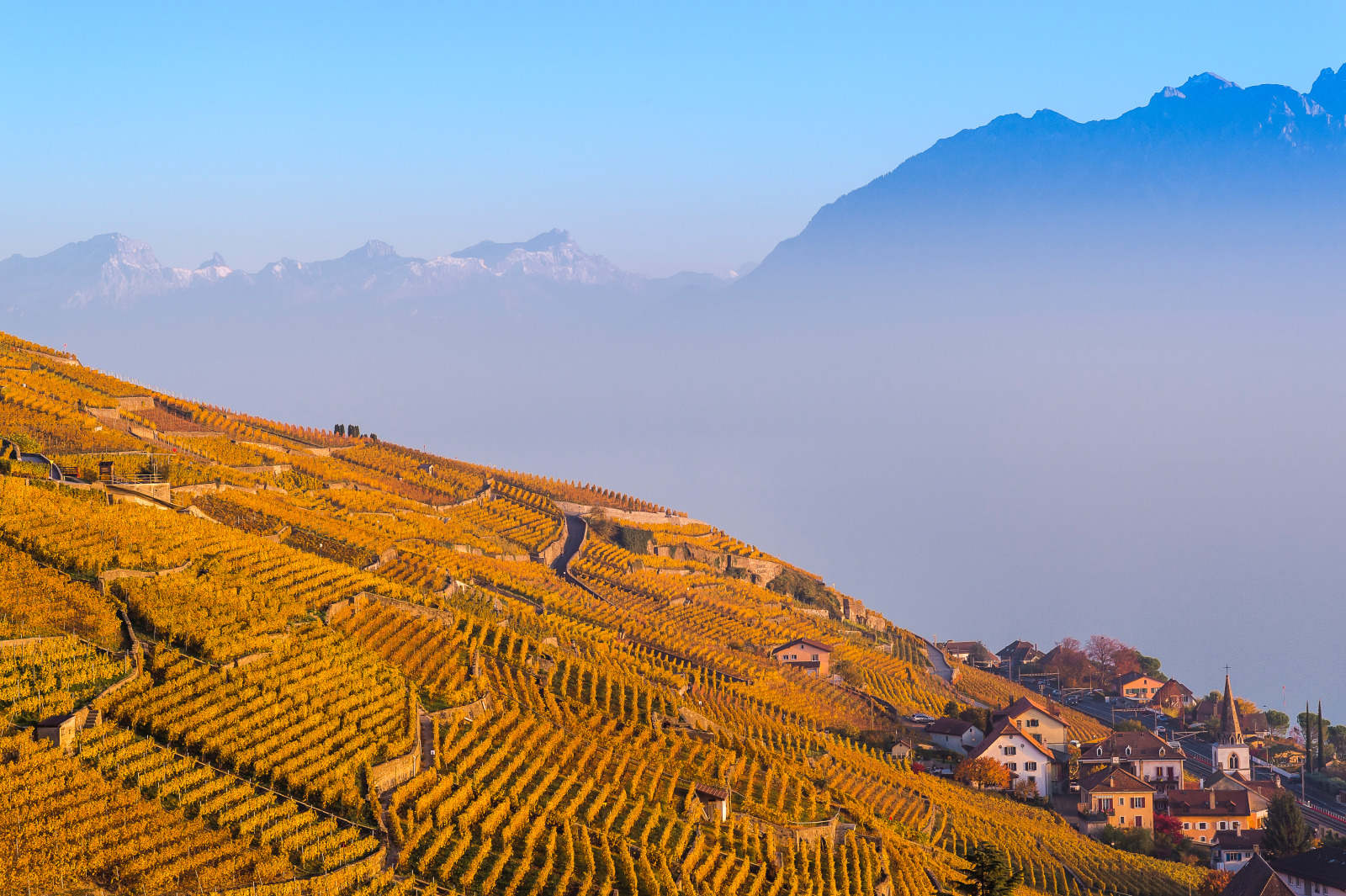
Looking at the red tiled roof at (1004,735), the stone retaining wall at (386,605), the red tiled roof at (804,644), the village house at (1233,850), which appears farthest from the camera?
the red tiled roof at (804,644)

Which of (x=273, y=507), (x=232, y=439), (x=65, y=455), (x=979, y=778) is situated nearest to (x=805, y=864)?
(x=979, y=778)

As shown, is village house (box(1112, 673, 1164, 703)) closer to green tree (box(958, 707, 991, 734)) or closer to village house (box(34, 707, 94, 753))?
green tree (box(958, 707, 991, 734))

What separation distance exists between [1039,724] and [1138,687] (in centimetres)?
3130

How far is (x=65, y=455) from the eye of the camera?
5744cm

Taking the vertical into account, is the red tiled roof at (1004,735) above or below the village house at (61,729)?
below

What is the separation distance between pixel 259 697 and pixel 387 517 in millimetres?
40395

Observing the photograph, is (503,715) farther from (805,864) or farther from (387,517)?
(387,517)

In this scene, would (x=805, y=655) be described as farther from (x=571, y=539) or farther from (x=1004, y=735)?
(x=571, y=539)

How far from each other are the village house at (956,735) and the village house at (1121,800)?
21.6ft

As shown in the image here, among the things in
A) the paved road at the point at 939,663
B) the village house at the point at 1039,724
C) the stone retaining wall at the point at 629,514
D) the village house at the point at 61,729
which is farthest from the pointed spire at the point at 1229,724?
the village house at the point at 61,729

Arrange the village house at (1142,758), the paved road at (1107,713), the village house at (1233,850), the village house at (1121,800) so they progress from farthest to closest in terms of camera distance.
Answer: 1. the paved road at (1107,713)
2. the village house at (1142,758)
3. the village house at (1121,800)
4. the village house at (1233,850)

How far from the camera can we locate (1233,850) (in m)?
55.9

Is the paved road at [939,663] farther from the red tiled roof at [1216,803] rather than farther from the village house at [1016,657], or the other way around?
the red tiled roof at [1216,803]

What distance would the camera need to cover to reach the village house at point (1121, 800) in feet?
192
